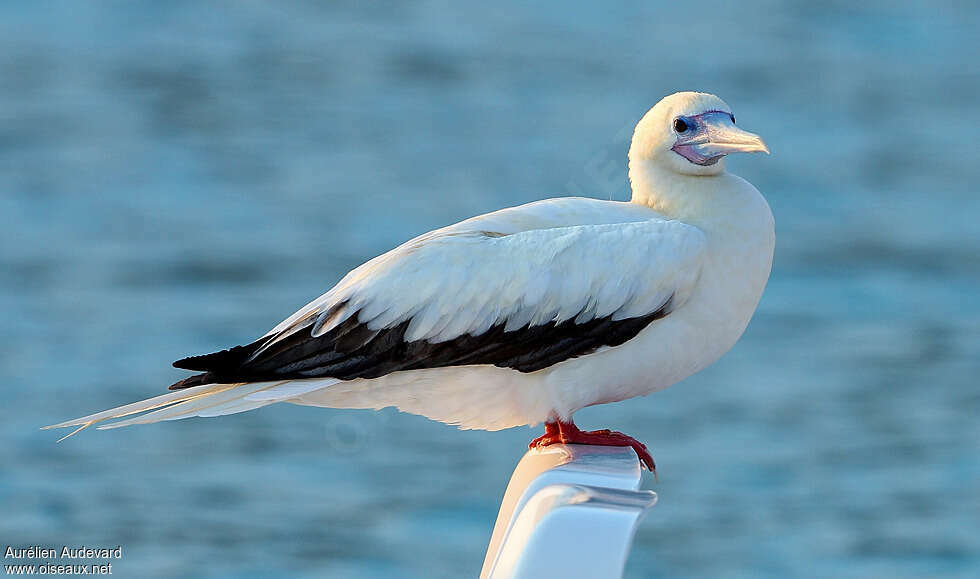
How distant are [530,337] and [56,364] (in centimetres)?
1685

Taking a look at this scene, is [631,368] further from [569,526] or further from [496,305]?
[569,526]

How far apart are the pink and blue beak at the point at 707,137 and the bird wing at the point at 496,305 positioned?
378mm

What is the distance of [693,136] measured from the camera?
24.3 ft

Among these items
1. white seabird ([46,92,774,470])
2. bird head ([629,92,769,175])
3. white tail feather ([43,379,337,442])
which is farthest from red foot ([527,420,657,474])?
bird head ([629,92,769,175])

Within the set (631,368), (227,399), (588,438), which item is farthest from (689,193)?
(227,399)

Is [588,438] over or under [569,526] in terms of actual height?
over

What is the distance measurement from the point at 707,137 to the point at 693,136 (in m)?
0.07

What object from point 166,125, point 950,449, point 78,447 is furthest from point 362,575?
point 166,125

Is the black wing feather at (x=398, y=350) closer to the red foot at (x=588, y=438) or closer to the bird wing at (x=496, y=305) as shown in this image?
the bird wing at (x=496, y=305)

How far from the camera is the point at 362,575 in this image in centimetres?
1939

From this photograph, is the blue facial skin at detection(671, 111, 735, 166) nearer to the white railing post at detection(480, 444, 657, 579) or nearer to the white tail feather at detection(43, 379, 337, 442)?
the white railing post at detection(480, 444, 657, 579)

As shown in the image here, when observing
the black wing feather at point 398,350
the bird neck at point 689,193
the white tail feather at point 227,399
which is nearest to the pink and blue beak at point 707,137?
the bird neck at point 689,193

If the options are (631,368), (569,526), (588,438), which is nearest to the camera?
(569,526)

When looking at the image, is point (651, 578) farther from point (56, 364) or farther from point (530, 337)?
point (530, 337)
